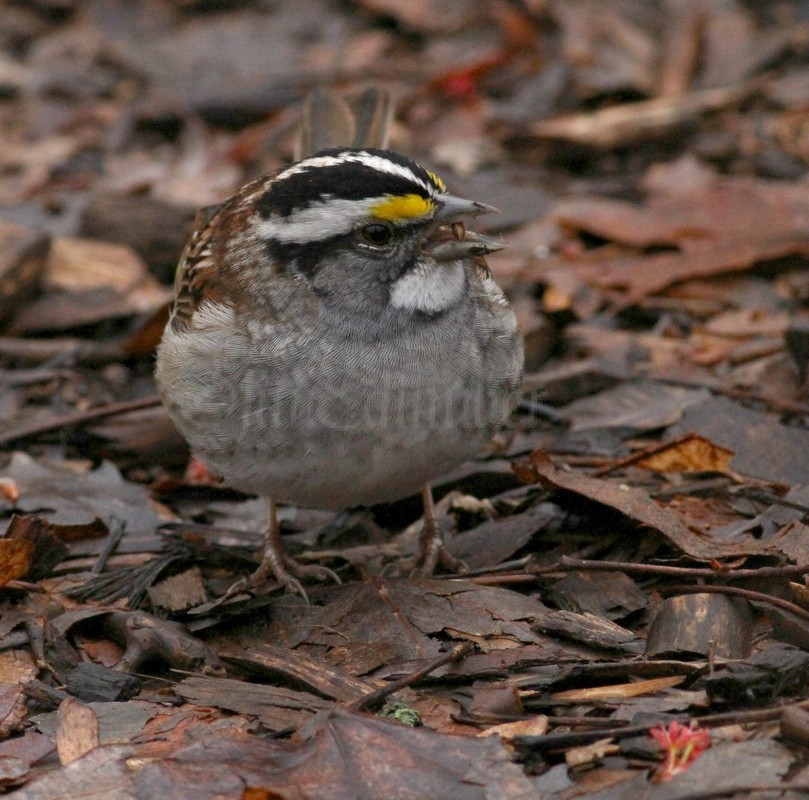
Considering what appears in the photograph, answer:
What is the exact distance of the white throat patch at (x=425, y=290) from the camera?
4.96 meters

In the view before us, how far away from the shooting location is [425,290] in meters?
4.98

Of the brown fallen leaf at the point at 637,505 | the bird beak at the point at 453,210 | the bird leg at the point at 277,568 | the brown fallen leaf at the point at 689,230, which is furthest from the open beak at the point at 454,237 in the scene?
the brown fallen leaf at the point at 689,230

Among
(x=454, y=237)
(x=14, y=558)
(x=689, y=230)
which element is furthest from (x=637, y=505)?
(x=689, y=230)

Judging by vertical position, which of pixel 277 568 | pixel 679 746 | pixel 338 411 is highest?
pixel 338 411

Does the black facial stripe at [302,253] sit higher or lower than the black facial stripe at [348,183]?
lower

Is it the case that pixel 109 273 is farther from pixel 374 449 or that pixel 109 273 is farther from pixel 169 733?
pixel 169 733

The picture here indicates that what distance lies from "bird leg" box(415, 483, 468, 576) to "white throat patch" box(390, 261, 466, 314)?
92 centimetres

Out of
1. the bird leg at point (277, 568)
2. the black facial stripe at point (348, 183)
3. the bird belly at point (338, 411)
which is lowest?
the bird leg at point (277, 568)

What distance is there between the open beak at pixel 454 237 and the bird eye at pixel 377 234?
0.49 feet

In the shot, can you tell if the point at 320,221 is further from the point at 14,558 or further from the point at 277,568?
the point at 14,558

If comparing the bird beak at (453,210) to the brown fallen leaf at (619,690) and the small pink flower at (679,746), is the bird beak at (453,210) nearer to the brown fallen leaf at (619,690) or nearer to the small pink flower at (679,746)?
the brown fallen leaf at (619,690)

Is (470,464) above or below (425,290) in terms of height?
below

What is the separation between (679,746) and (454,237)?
2087 millimetres

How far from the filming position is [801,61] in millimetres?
9484
